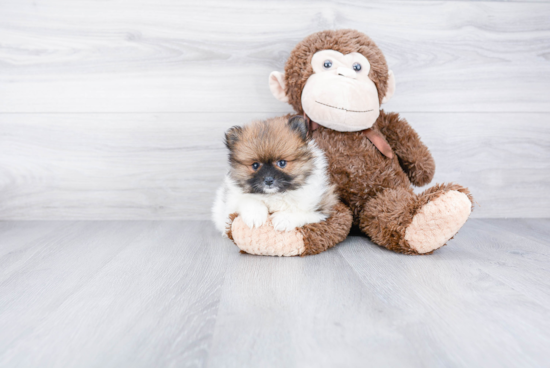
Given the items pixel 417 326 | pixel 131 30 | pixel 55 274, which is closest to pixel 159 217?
pixel 55 274

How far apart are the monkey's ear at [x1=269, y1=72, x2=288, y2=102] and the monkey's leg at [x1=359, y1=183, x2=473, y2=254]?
48 centimetres

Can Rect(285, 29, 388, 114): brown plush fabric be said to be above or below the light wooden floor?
above

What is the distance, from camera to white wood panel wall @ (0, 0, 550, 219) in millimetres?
1409

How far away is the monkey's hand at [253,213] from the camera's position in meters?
0.97

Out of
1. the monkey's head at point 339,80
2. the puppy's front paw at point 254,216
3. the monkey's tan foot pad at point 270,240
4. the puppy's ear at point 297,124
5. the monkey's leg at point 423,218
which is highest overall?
the monkey's head at point 339,80

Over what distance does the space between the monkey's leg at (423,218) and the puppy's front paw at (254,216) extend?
Answer: 13.4 inches

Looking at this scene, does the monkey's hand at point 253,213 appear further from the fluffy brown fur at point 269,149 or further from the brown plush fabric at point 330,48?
the brown plush fabric at point 330,48

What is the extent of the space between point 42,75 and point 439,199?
1.45 meters

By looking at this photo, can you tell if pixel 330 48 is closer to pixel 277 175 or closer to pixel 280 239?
pixel 277 175

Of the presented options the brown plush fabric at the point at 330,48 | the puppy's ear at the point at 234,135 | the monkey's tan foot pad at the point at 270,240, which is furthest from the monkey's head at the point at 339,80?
the monkey's tan foot pad at the point at 270,240

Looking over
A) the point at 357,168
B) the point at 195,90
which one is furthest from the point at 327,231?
the point at 195,90

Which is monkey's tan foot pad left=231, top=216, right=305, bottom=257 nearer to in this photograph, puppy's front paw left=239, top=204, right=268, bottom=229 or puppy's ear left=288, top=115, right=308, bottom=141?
puppy's front paw left=239, top=204, right=268, bottom=229

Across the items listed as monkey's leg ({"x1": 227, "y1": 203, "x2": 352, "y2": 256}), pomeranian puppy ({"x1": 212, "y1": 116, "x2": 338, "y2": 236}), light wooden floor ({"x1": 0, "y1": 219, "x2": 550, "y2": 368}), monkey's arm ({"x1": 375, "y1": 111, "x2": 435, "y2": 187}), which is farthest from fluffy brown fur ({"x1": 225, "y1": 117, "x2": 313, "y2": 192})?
monkey's arm ({"x1": 375, "y1": 111, "x2": 435, "y2": 187})

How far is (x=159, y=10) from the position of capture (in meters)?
1.41
